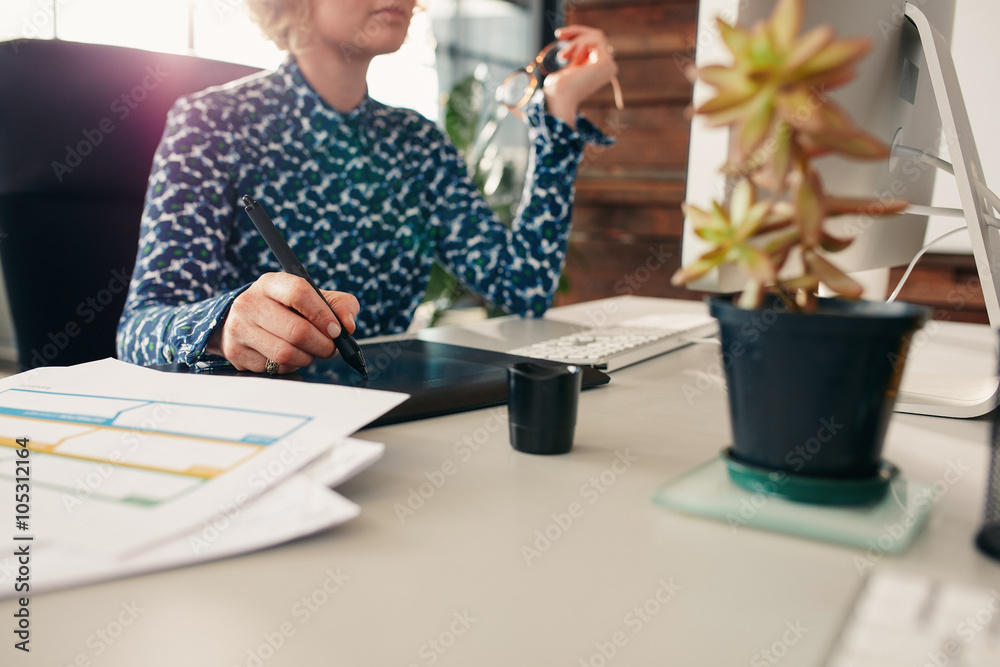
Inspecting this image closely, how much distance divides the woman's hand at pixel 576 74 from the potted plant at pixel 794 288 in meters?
0.83

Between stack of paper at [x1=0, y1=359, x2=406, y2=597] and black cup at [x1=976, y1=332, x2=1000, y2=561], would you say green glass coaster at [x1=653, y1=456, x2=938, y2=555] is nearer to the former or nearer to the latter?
black cup at [x1=976, y1=332, x2=1000, y2=561]

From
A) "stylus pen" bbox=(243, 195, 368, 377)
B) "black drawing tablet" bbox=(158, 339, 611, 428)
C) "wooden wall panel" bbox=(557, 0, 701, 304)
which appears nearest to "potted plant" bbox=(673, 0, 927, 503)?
"black drawing tablet" bbox=(158, 339, 611, 428)

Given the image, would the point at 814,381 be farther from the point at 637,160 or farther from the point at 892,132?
the point at 637,160

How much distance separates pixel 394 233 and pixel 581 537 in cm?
91

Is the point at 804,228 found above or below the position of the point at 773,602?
above

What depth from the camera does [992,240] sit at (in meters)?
0.63

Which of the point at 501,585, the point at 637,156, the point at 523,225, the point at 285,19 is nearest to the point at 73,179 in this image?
the point at 285,19

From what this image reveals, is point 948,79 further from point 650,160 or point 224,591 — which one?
point 650,160

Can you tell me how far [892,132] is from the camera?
0.70m

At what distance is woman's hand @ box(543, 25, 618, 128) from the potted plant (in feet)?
2.74

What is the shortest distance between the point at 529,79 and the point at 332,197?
14.8 inches

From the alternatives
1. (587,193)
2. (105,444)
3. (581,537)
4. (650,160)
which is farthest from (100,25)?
(581,537)

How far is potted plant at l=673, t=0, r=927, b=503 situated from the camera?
32cm

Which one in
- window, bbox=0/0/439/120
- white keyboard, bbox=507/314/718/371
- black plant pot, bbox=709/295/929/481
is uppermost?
window, bbox=0/0/439/120
